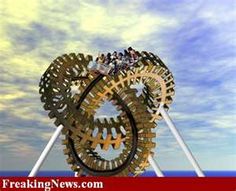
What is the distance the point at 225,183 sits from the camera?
28.3 ft

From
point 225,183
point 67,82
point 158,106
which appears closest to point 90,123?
point 67,82

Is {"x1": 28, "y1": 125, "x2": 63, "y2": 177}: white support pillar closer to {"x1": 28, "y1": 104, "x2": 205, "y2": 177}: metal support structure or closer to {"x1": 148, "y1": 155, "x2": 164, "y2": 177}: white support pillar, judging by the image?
{"x1": 28, "y1": 104, "x2": 205, "y2": 177}: metal support structure

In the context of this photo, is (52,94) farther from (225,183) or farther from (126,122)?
(225,183)

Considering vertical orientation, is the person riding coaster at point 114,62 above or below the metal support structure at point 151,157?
above

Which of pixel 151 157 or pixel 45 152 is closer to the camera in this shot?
pixel 45 152

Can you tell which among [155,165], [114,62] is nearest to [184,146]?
[155,165]

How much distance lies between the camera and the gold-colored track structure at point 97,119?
1061cm

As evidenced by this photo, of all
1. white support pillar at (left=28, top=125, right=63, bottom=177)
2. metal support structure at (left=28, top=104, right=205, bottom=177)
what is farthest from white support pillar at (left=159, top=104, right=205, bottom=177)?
white support pillar at (left=28, top=125, right=63, bottom=177)

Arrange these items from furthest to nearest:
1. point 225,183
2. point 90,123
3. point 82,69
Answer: point 82,69
point 90,123
point 225,183

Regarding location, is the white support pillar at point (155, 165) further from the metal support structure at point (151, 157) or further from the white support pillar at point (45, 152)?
the white support pillar at point (45, 152)

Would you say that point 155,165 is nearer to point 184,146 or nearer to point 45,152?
point 184,146

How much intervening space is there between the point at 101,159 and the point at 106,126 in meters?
0.68

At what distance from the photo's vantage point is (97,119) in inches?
421

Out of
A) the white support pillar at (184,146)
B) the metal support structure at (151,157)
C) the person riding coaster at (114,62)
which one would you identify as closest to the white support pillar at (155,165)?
the metal support structure at (151,157)
